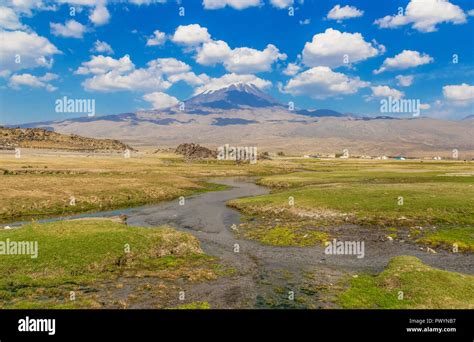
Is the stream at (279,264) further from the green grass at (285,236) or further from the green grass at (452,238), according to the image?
the green grass at (452,238)

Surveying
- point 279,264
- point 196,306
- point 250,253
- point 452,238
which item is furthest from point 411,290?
point 452,238

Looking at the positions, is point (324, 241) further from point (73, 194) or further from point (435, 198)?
point (73, 194)

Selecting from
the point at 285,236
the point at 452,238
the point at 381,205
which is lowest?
the point at 285,236

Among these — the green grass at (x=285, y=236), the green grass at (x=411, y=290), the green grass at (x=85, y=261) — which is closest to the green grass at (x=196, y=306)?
the green grass at (x=85, y=261)

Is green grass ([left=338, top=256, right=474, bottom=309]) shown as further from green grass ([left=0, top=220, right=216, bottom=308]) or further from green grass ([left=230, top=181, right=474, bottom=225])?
green grass ([left=230, top=181, right=474, bottom=225])

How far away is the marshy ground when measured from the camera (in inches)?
936

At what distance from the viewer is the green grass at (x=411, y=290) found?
22078mm

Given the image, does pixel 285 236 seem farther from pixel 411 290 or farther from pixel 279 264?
pixel 411 290

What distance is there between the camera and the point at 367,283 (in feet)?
87.1

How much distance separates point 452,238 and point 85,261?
40127 mm

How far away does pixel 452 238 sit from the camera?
38688 millimetres

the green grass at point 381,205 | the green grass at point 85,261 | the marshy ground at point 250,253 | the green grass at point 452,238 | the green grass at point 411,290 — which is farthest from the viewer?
the green grass at point 381,205

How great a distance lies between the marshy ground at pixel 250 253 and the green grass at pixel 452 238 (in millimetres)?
110
